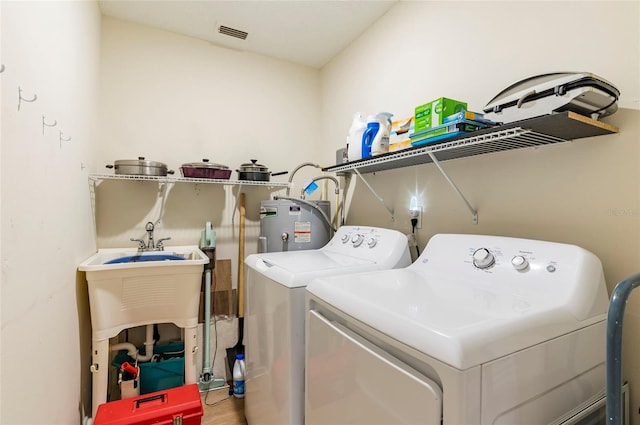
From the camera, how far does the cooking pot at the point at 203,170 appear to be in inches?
83.3

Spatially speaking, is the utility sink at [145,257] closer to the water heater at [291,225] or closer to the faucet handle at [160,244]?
the faucet handle at [160,244]

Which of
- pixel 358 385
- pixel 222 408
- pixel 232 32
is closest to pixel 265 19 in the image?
pixel 232 32

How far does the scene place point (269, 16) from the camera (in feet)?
6.98

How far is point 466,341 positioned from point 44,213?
1456 mm

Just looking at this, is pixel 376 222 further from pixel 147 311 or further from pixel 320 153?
pixel 147 311

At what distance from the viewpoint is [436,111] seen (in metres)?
1.28

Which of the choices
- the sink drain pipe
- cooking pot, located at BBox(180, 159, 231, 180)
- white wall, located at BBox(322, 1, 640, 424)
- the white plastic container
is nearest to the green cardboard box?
white wall, located at BBox(322, 1, 640, 424)

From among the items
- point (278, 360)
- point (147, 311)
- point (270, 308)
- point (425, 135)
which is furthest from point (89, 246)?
point (425, 135)

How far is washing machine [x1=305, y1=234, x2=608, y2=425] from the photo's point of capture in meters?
0.65

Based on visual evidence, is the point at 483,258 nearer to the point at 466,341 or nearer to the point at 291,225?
the point at 466,341

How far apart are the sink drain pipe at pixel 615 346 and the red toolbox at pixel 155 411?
1633 mm

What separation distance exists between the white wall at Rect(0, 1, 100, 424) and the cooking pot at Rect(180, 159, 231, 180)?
1.87 feet

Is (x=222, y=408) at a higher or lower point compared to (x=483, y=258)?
lower

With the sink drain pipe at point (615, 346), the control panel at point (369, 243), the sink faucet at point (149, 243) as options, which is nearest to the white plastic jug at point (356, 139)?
the control panel at point (369, 243)
